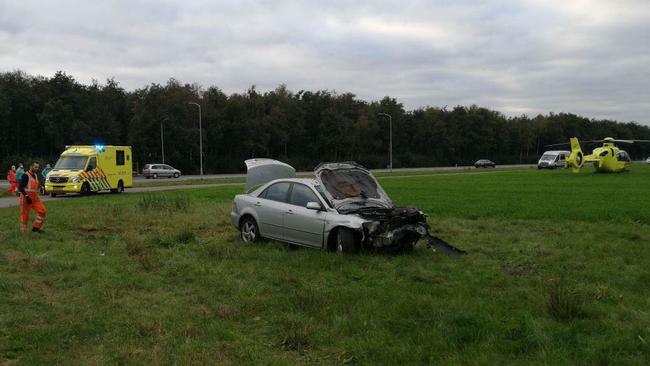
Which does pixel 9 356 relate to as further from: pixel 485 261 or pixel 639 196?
pixel 639 196

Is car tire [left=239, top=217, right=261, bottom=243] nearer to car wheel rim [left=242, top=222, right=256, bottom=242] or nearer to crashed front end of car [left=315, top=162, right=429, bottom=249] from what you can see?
car wheel rim [left=242, top=222, right=256, bottom=242]

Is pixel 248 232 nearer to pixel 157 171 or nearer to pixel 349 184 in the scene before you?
pixel 349 184

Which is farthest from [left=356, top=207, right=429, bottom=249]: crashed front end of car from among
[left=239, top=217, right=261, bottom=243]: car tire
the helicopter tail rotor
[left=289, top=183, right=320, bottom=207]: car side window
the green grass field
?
the helicopter tail rotor

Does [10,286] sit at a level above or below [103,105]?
below

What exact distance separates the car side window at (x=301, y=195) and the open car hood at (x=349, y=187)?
0.93ft

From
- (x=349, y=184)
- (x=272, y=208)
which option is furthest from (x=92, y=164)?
(x=349, y=184)

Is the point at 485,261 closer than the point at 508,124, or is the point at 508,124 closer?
the point at 485,261

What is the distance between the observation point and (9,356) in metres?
4.87

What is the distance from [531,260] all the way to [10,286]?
25.5ft

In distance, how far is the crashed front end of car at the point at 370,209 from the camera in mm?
9664

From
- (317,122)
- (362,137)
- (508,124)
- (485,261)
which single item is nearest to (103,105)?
(317,122)

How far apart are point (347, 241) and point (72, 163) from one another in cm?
2326

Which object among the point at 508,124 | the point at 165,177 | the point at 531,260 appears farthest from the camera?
the point at 508,124

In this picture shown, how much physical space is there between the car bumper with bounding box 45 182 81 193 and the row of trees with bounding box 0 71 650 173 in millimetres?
34574
